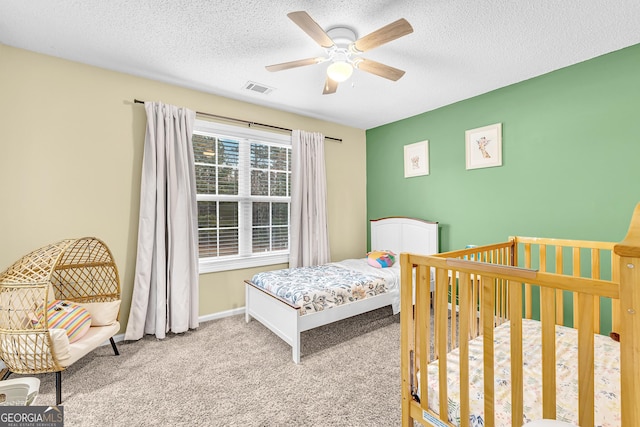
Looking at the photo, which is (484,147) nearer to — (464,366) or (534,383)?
(534,383)

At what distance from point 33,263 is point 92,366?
907 mm

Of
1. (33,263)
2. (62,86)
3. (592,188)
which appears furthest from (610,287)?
(62,86)

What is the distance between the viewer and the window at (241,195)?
3.07 meters

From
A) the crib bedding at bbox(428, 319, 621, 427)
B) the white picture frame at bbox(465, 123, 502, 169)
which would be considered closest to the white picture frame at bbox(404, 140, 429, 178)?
the white picture frame at bbox(465, 123, 502, 169)

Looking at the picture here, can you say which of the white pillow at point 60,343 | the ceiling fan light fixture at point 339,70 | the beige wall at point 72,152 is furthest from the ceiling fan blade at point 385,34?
the white pillow at point 60,343

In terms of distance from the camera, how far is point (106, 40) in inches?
81.5

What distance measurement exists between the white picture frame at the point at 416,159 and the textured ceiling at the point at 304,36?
84cm

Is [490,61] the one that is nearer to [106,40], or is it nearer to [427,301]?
[427,301]

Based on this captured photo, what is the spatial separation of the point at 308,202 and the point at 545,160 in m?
2.43

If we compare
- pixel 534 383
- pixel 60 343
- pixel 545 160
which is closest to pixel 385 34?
pixel 534 383

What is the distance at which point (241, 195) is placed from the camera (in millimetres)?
3283

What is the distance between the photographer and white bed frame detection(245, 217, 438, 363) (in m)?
2.27

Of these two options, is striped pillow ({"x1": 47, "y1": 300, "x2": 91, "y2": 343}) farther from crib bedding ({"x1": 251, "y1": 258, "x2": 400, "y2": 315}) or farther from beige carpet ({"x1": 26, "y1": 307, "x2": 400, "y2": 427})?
crib bedding ({"x1": 251, "y1": 258, "x2": 400, "y2": 315})

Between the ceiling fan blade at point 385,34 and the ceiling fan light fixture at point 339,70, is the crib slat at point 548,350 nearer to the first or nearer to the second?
the ceiling fan blade at point 385,34
